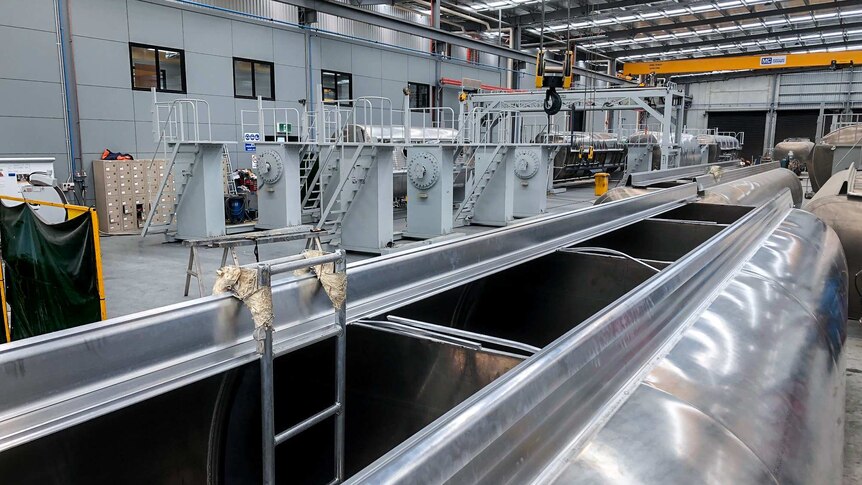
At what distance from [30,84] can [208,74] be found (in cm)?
344

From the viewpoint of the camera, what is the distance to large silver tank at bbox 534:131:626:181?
55.1 feet

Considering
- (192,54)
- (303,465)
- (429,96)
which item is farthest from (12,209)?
(429,96)

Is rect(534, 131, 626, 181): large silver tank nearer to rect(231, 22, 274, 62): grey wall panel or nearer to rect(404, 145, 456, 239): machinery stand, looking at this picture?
rect(404, 145, 456, 239): machinery stand

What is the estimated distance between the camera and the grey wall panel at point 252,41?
506 inches

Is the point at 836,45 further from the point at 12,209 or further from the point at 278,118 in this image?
the point at 12,209

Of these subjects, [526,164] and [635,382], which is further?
[526,164]

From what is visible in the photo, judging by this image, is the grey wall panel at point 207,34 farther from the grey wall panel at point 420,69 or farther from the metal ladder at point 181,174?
the grey wall panel at point 420,69

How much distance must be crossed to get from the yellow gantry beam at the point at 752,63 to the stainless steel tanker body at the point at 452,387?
20420 millimetres

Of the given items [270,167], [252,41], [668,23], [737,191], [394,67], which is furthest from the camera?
[668,23]

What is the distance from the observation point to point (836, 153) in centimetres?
1112

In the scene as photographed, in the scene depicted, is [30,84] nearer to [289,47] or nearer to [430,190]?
[289,47]

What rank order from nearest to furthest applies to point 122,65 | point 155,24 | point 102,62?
1. point 102,62
2. point 122,65
3. point 155,24

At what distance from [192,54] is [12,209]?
828cm

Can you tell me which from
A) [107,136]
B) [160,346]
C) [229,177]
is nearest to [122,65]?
[107,136]
